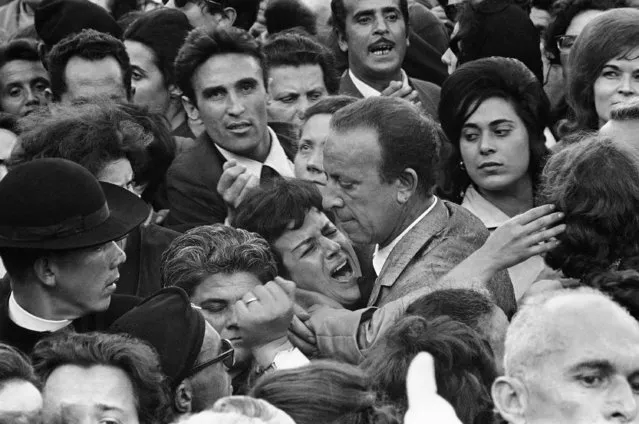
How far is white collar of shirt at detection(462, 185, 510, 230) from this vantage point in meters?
7.02

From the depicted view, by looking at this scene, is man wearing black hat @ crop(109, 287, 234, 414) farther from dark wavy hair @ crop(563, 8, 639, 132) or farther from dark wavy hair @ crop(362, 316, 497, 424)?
dark wavy hair @ crop(563, 8, 639, 132)

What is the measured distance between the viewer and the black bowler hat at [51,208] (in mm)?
5469

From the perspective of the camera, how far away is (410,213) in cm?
613

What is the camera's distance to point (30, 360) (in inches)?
189

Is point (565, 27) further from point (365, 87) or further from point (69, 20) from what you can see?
point (69, 20)

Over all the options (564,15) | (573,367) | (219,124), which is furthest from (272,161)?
(573,367)

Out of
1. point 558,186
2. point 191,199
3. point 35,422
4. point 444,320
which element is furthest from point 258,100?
point 35,422

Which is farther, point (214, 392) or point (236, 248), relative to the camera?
point (236, 248)

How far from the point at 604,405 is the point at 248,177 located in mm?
3070

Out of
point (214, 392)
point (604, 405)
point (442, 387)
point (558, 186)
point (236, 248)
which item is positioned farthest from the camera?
point (236, 248)

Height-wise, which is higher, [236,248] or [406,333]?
[406,333]

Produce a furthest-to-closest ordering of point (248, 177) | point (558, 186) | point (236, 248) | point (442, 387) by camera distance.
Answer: point (248, 177) < point (236, 248) < point (558, 186) < point (442, 387)

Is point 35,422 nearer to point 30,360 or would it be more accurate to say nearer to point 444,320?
point 30,360

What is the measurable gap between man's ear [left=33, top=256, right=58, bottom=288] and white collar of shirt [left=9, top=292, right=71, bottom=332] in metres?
0.12
